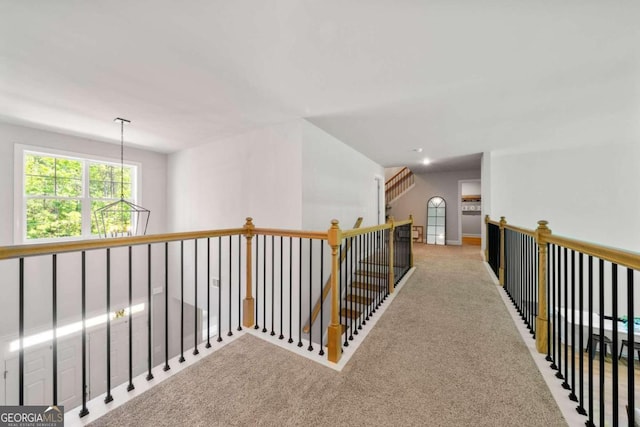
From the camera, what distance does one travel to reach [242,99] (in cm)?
301

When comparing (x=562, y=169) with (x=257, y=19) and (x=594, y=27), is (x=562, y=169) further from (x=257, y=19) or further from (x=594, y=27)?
(x=257, y=19)

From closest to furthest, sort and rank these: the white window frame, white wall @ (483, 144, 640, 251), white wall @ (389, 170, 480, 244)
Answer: the white window frame → white wall @ (483, 144, 640, 251) → white wall @ (389, 170, 480, 244)

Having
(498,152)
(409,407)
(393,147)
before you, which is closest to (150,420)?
(409,407)

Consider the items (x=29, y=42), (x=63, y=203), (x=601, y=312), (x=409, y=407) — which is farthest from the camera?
(x=63, y=203)

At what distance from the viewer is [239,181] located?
4.33 metres

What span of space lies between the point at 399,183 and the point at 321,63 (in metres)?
7.45

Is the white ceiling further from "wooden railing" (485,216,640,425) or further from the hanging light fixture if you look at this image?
"wooden railing" (485,216,640,425)

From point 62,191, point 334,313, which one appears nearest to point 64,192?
point 62,191

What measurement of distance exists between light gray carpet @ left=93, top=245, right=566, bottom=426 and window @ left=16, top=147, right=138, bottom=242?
363 centimetres

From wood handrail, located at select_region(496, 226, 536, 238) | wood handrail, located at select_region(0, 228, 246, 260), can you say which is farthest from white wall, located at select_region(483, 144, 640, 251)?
wood handrail, located at select_region(0, 228, 246, 260)

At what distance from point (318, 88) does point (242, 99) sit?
0.95m

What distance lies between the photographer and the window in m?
3.86

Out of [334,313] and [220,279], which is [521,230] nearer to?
[334,313]

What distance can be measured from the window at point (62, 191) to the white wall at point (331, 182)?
3.05 m
